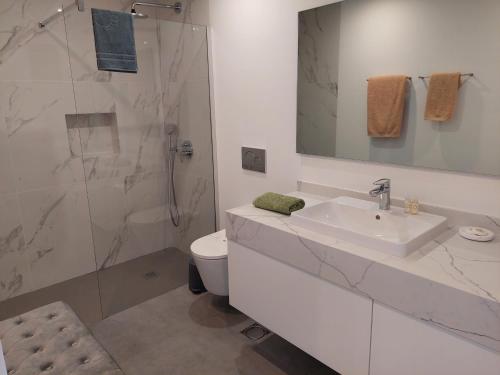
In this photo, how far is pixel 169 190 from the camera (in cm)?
310

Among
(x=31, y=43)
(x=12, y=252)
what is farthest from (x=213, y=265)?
(x=31, y=43)

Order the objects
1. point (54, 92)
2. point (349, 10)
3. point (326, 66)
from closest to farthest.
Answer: point (349, 10)
point (326, 66)
point (54, 92)

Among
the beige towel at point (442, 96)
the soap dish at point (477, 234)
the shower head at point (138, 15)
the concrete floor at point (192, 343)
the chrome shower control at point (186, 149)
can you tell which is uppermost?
the shower head at point (138, 15)

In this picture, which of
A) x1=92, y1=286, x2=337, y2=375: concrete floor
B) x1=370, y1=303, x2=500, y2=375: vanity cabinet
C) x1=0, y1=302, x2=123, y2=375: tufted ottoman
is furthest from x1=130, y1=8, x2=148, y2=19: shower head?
x1=370, y1=303, x2=500, y2=375: vanity cabinet

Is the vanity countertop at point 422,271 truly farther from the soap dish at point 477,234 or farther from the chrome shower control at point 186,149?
the chrome shower control at point 186,149

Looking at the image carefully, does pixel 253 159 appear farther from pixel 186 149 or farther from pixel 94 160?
pixel 94 160

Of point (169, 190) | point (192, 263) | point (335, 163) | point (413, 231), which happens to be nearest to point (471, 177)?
point (413, 231)

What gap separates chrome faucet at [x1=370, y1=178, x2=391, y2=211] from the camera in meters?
1.75

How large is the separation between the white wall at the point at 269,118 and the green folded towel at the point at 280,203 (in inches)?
→ 14.3

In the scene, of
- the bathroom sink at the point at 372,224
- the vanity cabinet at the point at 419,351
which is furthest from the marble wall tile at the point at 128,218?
the vanity cabinet at the point at 419,351

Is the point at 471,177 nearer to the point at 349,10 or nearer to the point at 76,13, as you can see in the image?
the point at 349,10

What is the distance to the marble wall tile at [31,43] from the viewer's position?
247 cm

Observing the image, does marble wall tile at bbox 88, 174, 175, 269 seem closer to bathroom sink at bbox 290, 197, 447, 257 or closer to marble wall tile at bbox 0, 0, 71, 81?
marble wall tile at bbox 0, 0, 71, 81

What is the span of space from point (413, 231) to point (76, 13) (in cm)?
255
